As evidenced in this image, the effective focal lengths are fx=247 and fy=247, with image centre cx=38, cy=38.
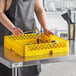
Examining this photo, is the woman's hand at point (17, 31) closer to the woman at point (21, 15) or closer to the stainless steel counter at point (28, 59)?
the stainless steel counter at point (28, 59)

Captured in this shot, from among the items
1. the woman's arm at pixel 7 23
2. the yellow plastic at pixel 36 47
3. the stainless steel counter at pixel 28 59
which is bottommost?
the stainless steel counter at pixel 28 59

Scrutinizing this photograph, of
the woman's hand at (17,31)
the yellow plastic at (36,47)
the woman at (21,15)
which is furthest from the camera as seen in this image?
the woman at (21,15)

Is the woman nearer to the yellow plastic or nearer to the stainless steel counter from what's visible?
the yellow plastic

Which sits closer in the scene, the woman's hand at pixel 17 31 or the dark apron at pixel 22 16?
the woman's hand at pixel 17 31

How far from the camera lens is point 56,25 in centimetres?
482

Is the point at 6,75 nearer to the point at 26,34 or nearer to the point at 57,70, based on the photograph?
the point at 26,34

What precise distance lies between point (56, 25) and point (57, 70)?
2.16 metres


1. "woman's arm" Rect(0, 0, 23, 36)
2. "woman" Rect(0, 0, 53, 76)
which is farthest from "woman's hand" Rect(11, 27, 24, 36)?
"woman" Rect(0, 0, 53, 76)

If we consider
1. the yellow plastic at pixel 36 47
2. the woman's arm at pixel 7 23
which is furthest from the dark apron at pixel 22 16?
the yellow plastic at pixel 36 47

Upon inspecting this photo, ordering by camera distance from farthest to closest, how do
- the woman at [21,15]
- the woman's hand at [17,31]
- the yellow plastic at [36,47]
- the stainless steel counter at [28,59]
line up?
the woman at [21,15] < the woman's hand at [17,31] < the yellow plastic at [36,47] < the stainless steel counter at [28,59]

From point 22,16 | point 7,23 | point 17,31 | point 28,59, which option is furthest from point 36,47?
point 22,16

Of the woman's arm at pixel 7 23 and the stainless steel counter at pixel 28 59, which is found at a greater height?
the woman's arm at pixel 7 23

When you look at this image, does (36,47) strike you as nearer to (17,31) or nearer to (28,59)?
(28,59)

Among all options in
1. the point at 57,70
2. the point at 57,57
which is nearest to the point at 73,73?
Answer: the point at 57,70
